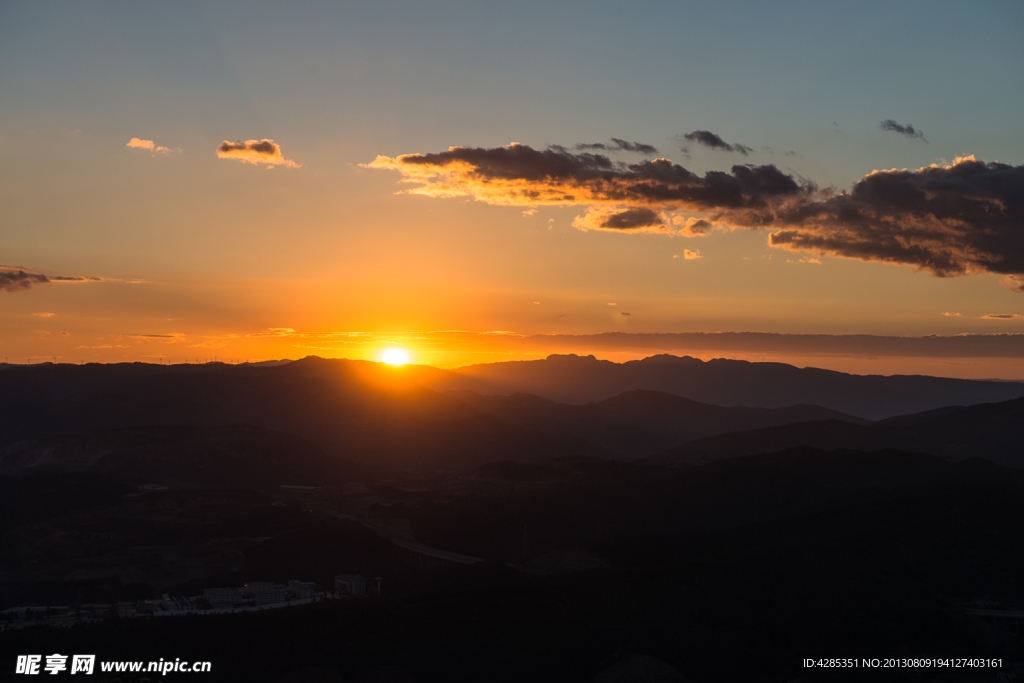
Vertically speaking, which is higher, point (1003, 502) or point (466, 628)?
point (1003, 502)

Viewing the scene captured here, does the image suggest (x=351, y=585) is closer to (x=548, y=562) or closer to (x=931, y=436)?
(x=548, y=562)

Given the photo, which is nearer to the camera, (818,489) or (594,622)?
(594,622)

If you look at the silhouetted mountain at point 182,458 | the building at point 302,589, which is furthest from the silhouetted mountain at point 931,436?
the building at point 302,589

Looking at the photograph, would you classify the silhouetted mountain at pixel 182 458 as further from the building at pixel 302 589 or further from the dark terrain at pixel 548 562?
the building at pixel 302 589

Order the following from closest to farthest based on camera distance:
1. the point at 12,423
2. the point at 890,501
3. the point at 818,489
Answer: the point at 890,501
the point at 818,489
the point at 12,423

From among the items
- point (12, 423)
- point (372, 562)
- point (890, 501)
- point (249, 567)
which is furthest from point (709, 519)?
point (12, 423)

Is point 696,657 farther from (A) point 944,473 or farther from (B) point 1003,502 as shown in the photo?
(A) point 944,473

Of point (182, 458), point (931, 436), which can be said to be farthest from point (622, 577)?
point (931, 436)

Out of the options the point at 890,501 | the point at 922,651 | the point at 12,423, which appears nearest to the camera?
the point at 922,651

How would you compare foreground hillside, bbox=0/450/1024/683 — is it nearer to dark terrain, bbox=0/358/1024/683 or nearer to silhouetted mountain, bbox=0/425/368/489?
dark terrain, bbox=0/358/1024/683
